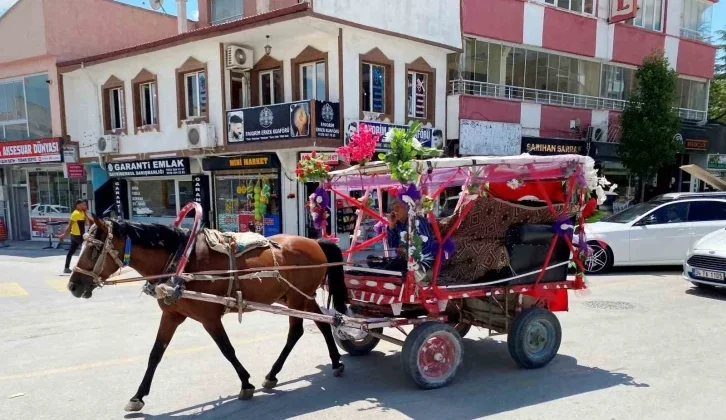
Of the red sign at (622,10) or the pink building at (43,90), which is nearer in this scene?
the red sign at (622,10)

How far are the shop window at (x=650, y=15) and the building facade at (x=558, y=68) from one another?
0.12ft

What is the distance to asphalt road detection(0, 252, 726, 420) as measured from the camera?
424 cm

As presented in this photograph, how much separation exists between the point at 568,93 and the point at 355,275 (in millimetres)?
15324

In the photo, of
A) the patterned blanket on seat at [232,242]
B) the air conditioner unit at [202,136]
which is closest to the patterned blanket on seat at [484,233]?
the patterned blanket on seat at [232,242]

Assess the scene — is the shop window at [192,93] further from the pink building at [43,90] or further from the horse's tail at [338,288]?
the horse's tail at [338,288]

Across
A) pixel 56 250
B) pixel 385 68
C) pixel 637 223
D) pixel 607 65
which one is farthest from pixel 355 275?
pixel 607 65

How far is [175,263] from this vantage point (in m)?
4.29

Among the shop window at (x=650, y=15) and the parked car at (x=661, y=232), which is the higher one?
the shop window at (x=650, y=15)

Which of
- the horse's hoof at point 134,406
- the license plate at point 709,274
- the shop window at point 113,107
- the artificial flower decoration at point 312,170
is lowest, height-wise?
the horse's hoof at point 134,406

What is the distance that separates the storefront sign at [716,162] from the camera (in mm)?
20938

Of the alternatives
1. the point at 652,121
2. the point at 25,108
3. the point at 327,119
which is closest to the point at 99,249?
the point at 327,119

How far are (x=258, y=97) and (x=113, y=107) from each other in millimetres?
6509

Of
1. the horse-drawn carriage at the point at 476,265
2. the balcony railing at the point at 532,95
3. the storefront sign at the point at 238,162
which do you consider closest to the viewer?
the horse-drawn carriage at the point at 476,265

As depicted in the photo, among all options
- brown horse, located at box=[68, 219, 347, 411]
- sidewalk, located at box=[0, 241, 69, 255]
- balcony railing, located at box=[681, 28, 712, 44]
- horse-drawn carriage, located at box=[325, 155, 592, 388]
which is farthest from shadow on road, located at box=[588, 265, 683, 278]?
sidewalk, located at box=[0, 241, 69, 255]
